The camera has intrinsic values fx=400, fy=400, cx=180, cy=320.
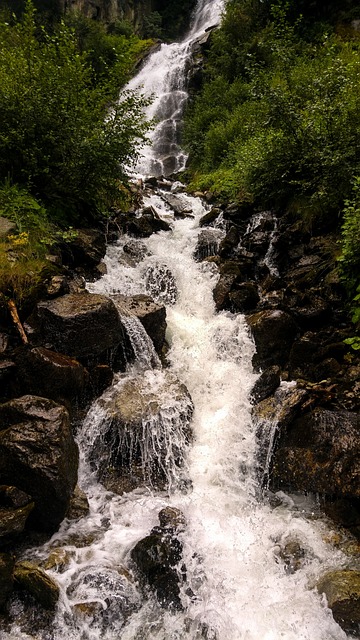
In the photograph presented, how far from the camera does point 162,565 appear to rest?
5109 millimetres

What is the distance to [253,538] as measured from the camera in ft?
18.9

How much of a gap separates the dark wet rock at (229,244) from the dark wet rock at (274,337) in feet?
12.4

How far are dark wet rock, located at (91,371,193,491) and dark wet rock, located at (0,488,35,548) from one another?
1.59 metres

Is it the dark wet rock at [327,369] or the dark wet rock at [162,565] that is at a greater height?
the dark wet rock at [327,369]

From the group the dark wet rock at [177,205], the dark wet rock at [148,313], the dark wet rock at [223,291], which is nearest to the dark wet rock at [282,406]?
the dark wet rock at [148,313]

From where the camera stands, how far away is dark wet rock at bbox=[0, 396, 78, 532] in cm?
531

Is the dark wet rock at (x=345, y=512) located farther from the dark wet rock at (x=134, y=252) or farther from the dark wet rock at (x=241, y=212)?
the dark wet rock at (x=241, y=212)

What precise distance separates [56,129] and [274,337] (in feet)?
23.3

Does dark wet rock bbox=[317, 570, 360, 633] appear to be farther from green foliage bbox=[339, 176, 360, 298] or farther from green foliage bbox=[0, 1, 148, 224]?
green foliage bbox=[0, 1, 148, 224]

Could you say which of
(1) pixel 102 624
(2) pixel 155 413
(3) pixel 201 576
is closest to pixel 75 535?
(1) pixel 102 624

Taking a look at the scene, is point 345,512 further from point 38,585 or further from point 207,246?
point 207,246

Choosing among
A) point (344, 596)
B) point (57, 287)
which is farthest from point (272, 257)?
point (344, 596)

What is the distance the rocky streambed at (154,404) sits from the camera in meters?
5.18

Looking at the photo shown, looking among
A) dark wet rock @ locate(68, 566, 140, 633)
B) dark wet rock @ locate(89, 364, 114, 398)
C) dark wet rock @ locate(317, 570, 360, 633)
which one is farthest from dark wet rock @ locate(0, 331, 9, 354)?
dark wet rock @ locate(317, 570, 360, 633)
